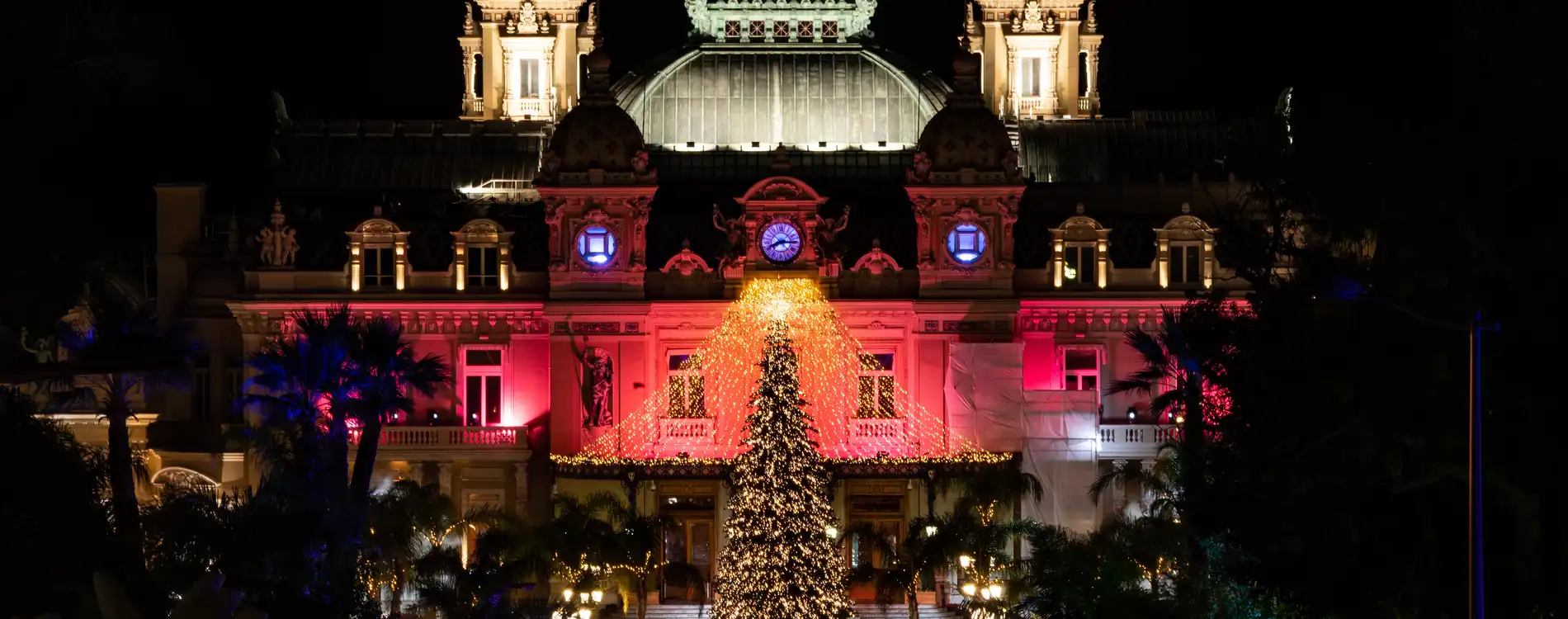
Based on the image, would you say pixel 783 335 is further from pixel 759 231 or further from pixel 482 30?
pixel 482 30

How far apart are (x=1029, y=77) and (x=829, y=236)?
61.0 ft

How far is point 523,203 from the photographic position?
12219 cm

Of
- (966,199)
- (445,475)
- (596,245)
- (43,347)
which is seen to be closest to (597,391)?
(596,245)

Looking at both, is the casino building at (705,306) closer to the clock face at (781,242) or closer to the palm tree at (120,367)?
the clock face at (781,242)

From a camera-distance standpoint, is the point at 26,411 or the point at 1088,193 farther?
the point at 1088,193

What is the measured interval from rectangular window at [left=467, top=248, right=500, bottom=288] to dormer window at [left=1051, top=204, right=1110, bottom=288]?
65.4 feet

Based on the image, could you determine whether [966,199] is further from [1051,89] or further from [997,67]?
[1051,89]

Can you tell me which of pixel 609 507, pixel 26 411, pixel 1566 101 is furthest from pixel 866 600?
pixel 1566 101

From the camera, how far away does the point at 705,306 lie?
115500 millimetres

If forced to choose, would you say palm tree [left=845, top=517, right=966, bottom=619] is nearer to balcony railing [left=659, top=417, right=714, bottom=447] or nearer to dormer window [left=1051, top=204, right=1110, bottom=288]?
balcony railing [left=659, top=417, right=714, bottom=447]

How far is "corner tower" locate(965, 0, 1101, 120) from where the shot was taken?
12925 cm

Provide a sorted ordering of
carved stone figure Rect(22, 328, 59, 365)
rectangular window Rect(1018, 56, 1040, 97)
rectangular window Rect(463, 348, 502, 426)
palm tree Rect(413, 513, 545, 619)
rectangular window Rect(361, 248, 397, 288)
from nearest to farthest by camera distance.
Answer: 1. palm tree Rect(413, 513, 545, 619)
2. carved stone figure Rect(22, 328, 59, 365)
3. rectangular window Rect(361, 248, 397, 288)
4. rectangular window Rect(463, 348, 502, 426)
5. rectangular window Rect(1018, 56, 1040, 97)

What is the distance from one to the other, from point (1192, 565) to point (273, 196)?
4795 centimetres

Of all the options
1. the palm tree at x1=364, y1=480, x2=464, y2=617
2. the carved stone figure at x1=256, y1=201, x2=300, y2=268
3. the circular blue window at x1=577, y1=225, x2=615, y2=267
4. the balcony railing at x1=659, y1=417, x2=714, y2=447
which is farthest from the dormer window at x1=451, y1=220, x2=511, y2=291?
the palm tree at x1=364, y1=480, x2=464, y2=617
